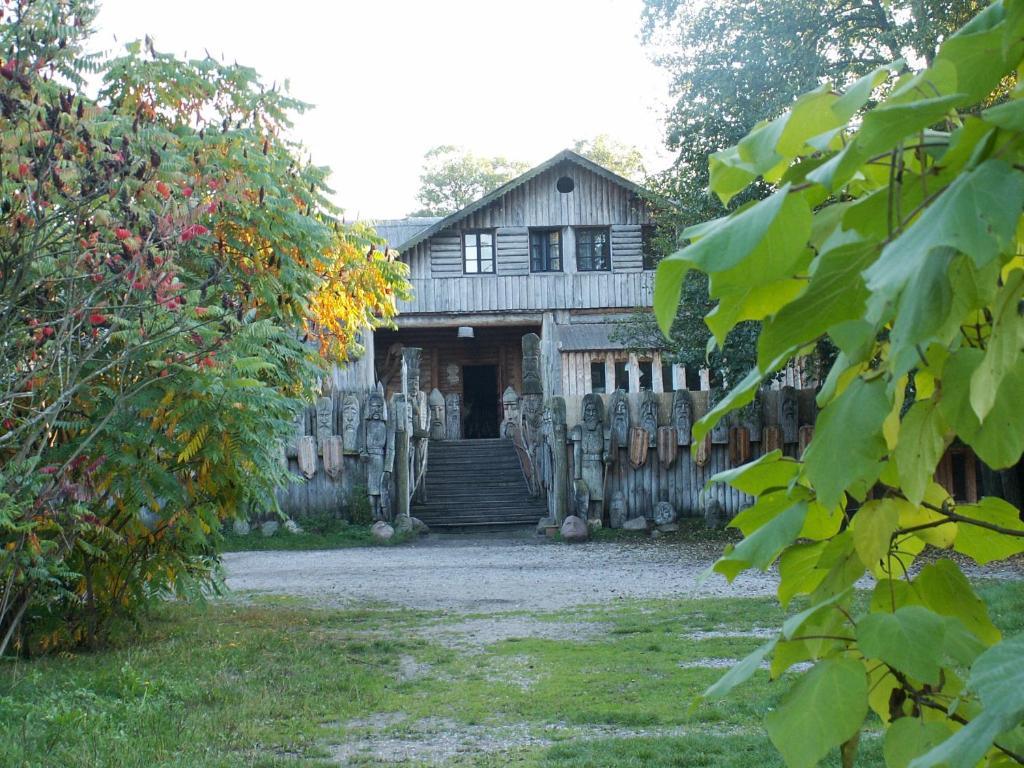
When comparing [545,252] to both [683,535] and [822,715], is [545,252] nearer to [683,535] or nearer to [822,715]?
[683,535]

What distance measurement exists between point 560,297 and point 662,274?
3080cm

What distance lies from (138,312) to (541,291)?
25380mm

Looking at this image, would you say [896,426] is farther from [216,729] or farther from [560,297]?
[560,297]

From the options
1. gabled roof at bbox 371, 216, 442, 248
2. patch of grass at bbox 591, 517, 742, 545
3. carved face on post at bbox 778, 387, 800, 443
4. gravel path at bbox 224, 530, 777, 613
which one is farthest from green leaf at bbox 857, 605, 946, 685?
gabled roof at bbox 371, 216, 442, 248

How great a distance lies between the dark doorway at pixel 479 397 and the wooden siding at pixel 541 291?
18.0ft

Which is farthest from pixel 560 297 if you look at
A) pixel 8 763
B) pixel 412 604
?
pixel 8 763

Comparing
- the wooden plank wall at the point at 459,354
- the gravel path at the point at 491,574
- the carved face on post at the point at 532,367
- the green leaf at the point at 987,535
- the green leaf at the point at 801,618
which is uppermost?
the wooden plank wall at the point at 459,354

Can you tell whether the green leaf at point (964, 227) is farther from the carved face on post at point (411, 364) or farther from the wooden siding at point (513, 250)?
the wooden siding at point (513, 250)

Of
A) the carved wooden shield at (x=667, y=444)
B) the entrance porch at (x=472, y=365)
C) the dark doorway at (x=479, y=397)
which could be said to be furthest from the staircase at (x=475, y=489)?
the dark doorway at (x=479, y=397)

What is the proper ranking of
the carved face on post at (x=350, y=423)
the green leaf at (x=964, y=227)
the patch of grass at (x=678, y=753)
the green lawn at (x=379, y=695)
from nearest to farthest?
the green leaf at (x=964, y=227) < the patch of grass at (x=678, y=753) < the green lawn at (x=379, y=695) < the carved face on post at (x=350, y=423)

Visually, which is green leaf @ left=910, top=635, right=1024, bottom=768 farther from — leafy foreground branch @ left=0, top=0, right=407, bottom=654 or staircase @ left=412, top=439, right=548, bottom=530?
staircase @ left=412, top=439, right=548, bottom=530

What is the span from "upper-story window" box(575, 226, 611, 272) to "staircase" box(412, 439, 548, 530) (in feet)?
24.9

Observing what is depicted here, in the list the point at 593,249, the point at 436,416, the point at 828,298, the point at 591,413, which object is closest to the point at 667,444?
the point at 591,413

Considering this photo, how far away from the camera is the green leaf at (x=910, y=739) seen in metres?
1.14
